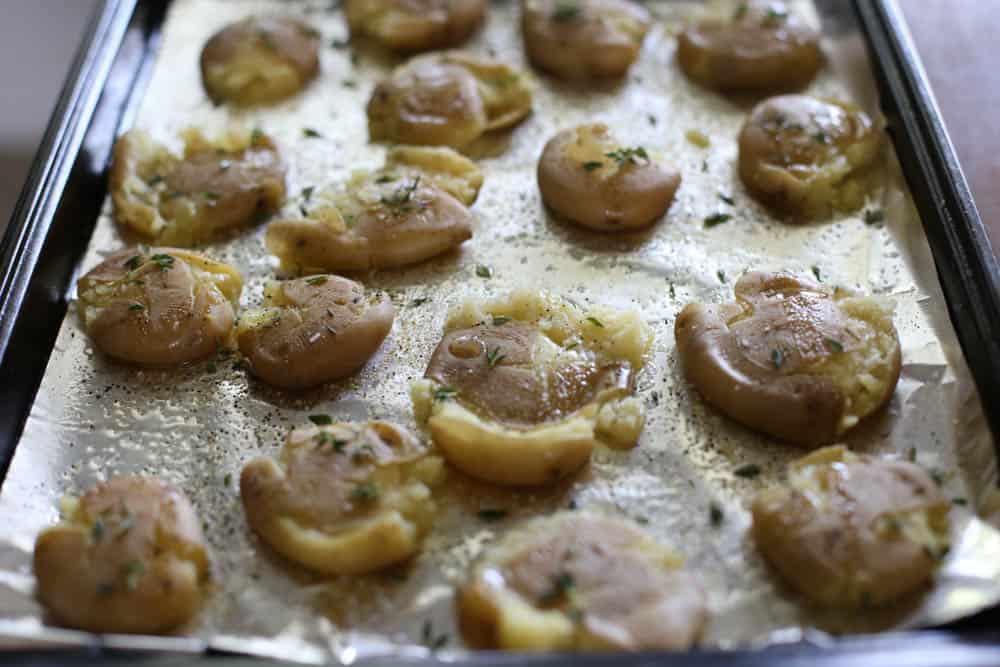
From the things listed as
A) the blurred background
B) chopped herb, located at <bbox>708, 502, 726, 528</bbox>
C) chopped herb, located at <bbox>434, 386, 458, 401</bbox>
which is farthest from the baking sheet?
the blurred background

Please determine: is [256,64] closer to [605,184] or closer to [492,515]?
[605,184]

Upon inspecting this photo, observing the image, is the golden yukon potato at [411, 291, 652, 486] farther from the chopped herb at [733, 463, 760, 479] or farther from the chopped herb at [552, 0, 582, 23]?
the chopped herb at [552, 0, 582, 23]

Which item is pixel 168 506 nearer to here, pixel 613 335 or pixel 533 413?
pixel 533 413

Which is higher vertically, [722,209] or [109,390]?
[722,209]

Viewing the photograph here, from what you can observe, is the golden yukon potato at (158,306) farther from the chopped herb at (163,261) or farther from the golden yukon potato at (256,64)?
the golden yukon potato at (256,64)

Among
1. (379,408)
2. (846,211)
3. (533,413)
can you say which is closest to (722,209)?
(846,211)

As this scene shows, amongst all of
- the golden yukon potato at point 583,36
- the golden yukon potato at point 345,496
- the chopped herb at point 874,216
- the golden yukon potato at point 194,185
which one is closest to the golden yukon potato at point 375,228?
the golden yukon potato at point 194,185
